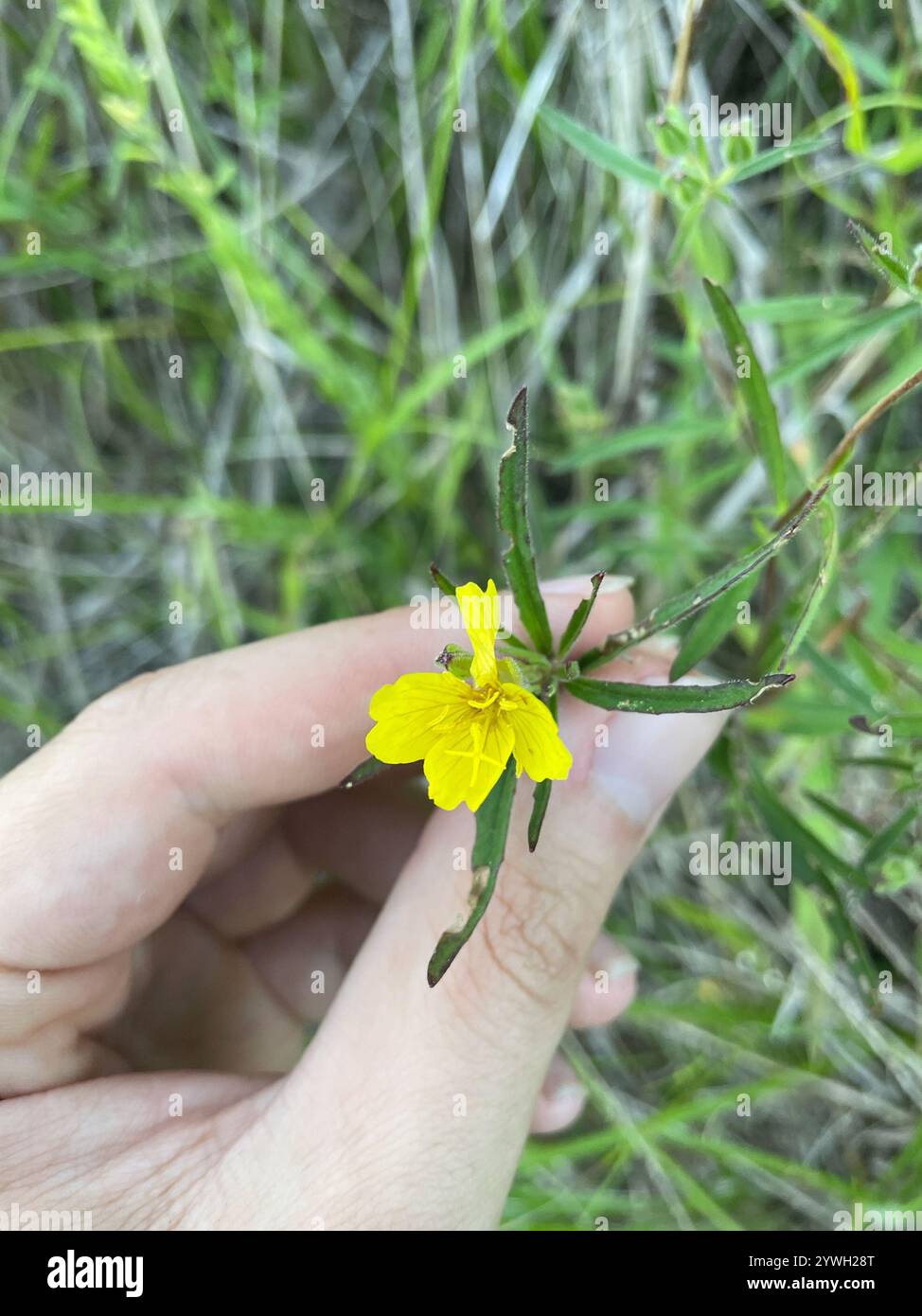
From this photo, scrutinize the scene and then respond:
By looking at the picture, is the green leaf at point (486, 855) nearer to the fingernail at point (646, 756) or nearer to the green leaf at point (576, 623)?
the green leaf at point (576, 623)

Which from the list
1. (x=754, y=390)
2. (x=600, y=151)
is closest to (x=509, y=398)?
(x=600, y=151)

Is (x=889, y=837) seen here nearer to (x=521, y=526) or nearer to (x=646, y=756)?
(x=646, y=756)

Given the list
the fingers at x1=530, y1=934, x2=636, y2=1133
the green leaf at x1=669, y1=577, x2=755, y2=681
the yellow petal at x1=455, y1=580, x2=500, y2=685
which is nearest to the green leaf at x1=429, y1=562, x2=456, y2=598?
the yellow petal at x1=455, y1=580, x2=500, y2=685

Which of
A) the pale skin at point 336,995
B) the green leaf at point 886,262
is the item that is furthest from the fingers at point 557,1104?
the green leaf at point 886,262

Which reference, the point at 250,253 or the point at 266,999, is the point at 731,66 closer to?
the point at 250,253

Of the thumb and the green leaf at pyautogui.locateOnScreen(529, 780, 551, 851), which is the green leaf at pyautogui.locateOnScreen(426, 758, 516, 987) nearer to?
the green leaf at pyautogui.locateOnScreen(529, 780, 551, 851)
